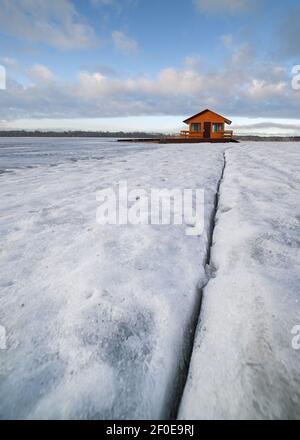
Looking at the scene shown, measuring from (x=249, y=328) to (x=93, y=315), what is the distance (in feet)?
2.79

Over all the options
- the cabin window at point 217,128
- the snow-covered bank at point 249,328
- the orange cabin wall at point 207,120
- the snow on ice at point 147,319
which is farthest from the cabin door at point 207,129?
the snow-covered bank at point 249,328

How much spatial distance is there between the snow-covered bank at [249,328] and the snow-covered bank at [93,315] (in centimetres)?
12

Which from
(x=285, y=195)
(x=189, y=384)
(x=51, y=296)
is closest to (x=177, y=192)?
(x=285, y=195)

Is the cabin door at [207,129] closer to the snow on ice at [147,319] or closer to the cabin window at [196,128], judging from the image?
the cabin window at [196,128]

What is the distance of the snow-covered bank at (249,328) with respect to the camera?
3.13 feet

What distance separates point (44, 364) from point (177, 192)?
2.90m

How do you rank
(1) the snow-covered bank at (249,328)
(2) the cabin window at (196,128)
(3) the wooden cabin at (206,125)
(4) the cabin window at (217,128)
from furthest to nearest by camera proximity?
(2) the cabin window at (196,128) < (4) the cabin window at (217,128) < (3) the wooden cabin at (206,125) < (1) the snow-covered bank at (249,328)

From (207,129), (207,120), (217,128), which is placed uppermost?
(207,120)

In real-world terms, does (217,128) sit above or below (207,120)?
below

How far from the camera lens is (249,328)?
1255mm

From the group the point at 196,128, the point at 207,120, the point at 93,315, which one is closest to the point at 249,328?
the point at 93,315

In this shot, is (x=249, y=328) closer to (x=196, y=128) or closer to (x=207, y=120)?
(x=207, y=120)

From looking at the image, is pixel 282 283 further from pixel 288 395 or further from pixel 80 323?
pixel 80 323

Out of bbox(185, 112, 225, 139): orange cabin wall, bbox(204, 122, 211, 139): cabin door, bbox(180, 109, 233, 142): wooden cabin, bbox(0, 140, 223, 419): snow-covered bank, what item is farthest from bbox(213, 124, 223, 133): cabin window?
bbox(0, 140, 223, 419): snow-covered bank
